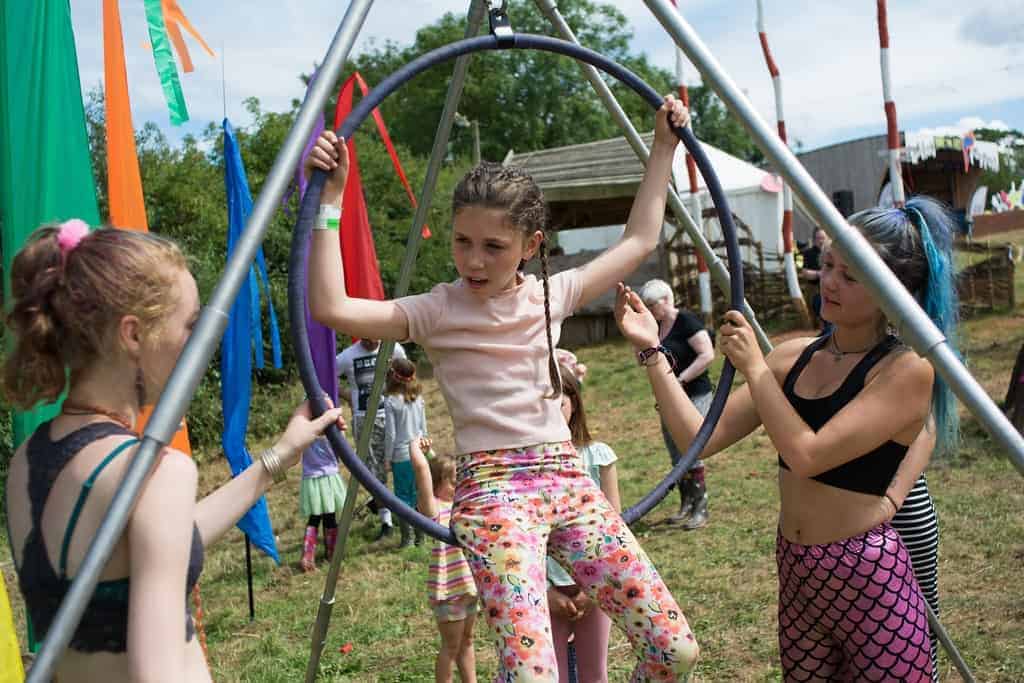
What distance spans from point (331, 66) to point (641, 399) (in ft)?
30.0

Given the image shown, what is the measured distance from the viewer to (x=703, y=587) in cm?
524

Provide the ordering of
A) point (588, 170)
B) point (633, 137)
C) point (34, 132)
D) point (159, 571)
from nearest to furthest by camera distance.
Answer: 1. point (159, 571)
2. point (34, 132)
3. point (633, 137)
4. point (588, 170)

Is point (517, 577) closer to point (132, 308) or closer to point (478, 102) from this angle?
point (132, 308)

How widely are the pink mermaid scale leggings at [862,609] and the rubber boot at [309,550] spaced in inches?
181

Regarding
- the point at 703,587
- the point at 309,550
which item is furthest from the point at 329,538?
the point at 703,587

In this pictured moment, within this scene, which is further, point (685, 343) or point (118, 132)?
point (685, 343)

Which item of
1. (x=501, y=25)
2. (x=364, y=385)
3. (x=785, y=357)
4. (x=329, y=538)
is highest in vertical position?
(x=501, y=25)

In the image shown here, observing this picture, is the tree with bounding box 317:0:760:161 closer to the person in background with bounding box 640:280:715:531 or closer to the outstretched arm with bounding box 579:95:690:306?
the person in background with bounding box 640:280:715:531

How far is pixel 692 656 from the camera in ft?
7.41

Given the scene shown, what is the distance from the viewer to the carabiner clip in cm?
259

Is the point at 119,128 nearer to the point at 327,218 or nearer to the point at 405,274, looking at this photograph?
the point at 405,274

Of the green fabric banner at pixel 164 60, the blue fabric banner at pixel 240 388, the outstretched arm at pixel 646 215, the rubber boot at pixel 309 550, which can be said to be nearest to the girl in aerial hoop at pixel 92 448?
the outstretched arm at pixel 646 215

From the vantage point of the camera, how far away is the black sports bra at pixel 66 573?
1.59 metres

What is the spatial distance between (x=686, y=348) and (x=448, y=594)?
300 cm
